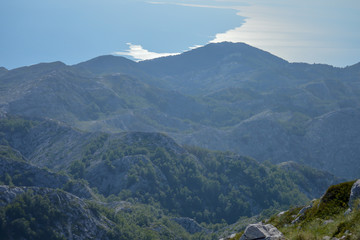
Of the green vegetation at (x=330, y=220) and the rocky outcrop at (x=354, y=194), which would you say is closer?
the green vegetation at (x=330, y=220)

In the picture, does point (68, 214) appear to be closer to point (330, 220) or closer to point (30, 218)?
point (30, 218)

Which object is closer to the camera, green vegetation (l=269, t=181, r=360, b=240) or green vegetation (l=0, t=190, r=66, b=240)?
green vegetation (l=269, t=181, r=360, b=240)

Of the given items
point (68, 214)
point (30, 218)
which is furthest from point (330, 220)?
point (68, 214)

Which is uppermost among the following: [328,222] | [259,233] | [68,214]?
[259,233]

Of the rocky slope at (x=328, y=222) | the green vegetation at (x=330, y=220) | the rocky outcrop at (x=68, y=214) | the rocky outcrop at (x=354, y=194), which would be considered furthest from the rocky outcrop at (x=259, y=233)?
the rocky outcrop at (x=68, y=214)

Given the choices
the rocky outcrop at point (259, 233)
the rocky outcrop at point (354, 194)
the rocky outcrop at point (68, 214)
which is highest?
the rocky outcrop at point (354, 194)

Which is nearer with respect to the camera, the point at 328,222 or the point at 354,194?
the point at 354,194

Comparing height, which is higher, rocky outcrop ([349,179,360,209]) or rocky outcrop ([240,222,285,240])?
rocky outcrop ([349,179,360,209])

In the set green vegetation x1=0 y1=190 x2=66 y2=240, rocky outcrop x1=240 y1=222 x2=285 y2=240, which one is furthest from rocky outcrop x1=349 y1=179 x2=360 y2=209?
green vegetation x1=0 y1=190 x2=66 y2=240

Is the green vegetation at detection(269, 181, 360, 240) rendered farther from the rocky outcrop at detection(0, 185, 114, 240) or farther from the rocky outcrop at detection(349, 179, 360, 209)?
the rocky outcrop at detection(0, 185, 114, 240)

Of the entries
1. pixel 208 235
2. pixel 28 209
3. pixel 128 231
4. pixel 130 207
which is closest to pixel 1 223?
pixel 28 209

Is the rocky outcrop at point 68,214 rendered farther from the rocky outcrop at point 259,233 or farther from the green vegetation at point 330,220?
the rocky outcrop at point 259,233

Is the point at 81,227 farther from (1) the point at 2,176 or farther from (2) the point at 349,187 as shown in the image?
(2) the point at 349,187

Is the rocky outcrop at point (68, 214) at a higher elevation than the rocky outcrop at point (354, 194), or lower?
lower
